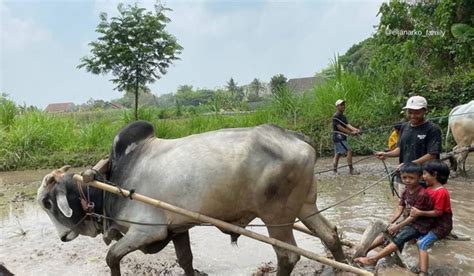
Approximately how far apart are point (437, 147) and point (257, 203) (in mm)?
2057

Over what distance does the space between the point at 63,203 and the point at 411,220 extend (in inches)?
128

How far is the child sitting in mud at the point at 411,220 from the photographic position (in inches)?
183

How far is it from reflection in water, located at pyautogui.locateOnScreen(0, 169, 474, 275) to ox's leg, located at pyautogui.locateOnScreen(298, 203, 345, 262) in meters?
0.86

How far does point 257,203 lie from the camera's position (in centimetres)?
429

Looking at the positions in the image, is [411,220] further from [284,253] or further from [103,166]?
[103,166]

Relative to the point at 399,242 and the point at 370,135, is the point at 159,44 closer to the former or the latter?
the point at 370,135

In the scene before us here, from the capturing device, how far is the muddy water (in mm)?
5332

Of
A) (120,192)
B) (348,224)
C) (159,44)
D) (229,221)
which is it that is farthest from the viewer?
(159,44)

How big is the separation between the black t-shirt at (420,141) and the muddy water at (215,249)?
1.11 m

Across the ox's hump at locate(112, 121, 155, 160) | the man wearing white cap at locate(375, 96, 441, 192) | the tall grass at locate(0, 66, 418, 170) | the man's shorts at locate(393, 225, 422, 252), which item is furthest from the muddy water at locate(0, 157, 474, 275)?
the tall grass at locate(0, 66, 418, 170)

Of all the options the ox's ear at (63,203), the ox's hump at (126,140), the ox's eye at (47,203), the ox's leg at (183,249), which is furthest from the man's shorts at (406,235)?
the ox's eye at (47,203)

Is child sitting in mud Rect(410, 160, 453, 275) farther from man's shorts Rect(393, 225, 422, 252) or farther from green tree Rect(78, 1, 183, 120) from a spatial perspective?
green tree Rect(78, 1, 183, 120)

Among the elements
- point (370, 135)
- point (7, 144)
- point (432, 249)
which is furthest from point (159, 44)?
point (432, 249)

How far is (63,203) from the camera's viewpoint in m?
4.58
